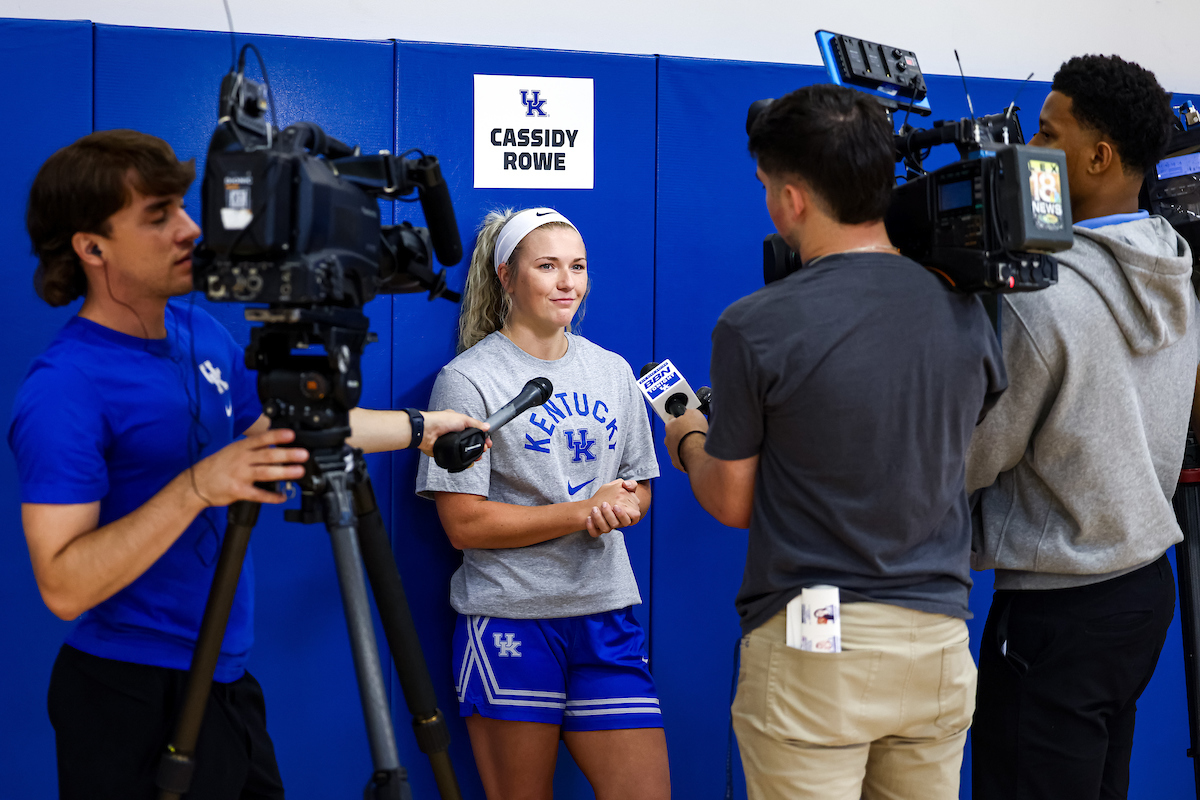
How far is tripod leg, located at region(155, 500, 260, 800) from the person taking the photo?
3.74 feet

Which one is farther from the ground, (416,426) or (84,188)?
(84,188)

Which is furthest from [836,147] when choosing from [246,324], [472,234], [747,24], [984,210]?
[747,24]

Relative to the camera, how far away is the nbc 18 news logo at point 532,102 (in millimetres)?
2184

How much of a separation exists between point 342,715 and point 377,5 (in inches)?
66.7

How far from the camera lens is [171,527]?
3.96 feet

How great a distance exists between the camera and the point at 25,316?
6.31 ft

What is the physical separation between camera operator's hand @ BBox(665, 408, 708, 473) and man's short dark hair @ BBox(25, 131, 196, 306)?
0.84 meters

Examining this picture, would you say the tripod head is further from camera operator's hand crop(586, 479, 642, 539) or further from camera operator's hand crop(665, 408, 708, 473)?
camera operator's hand crop(586, 479, 642, 539)

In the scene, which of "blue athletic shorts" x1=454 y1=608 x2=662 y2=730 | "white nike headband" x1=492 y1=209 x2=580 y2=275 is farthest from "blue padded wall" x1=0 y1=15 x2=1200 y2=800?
"blue athletic shorts" x1=454 y1=608 x2=662 y2=730

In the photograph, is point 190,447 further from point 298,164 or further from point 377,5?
point 377,5

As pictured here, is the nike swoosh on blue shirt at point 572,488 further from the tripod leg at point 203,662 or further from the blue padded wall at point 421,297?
the tripod leg at point 203,662

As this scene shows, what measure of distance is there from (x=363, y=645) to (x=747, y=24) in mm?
2150

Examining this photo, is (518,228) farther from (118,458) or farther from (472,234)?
(118,458)

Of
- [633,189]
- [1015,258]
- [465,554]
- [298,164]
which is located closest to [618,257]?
[633,189]
